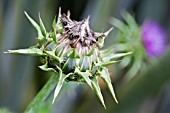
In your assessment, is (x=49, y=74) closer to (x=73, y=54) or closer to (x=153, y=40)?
(x=153, y=40)

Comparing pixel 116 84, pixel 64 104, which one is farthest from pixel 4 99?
pixel 116 84

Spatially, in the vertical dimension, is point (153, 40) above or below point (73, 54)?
below

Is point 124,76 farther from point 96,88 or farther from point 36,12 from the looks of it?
point 96,88

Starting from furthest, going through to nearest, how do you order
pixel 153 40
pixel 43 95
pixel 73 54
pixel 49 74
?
pixel 49 74 < pixel 153 40 < pixel 43 95 < pixel 73 54

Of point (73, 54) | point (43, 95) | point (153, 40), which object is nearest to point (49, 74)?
point (153, 40)

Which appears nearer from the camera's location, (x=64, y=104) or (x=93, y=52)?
(x=93, y=52)

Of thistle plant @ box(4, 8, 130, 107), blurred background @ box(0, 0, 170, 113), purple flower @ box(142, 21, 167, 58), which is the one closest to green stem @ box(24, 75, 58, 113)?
thistle plant @ box(4, 8, 130, 107)

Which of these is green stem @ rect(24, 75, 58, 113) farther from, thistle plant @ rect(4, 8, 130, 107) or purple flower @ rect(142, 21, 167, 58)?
purple flower @ rect(142, 21, 167, 58)

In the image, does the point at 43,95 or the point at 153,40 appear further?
the point at 153,40

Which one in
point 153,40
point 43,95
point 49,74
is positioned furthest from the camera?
point 49,74
